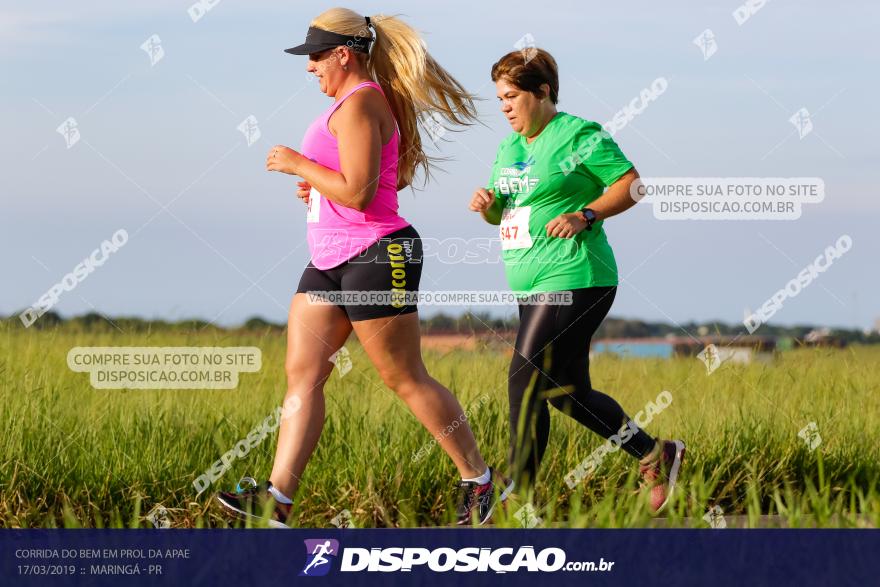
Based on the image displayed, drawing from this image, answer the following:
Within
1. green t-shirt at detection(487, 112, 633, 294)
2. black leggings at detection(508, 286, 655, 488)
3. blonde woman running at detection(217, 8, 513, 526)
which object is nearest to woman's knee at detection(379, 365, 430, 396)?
blonde woman running at detection(217, 8, 513, 526)

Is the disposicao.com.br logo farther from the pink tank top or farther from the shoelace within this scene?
the pink tank top

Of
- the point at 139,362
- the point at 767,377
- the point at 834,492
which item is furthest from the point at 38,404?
the point at 767,377

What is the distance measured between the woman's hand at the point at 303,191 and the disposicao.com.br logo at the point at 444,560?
1.53m

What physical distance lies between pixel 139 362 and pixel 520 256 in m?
2.06

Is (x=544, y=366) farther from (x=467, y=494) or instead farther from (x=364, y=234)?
(x=364, y=234)

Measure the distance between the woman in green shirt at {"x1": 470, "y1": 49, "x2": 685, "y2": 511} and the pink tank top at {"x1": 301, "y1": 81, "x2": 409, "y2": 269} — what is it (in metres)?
0.50

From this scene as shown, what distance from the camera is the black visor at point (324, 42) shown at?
14.4 ft

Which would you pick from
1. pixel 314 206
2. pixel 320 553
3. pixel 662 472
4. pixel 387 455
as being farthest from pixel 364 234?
pixel 662 472

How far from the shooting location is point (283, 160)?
4309mm

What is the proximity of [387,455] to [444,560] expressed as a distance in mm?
1007

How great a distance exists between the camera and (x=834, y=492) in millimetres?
5320

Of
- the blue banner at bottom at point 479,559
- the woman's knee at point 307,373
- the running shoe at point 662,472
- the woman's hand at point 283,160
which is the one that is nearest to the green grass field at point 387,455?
the running shoe at point 662,472

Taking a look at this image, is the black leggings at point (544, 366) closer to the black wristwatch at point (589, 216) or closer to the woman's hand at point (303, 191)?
the black wristwatch at point (589, 216)

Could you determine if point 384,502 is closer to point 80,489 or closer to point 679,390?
point 80,489
